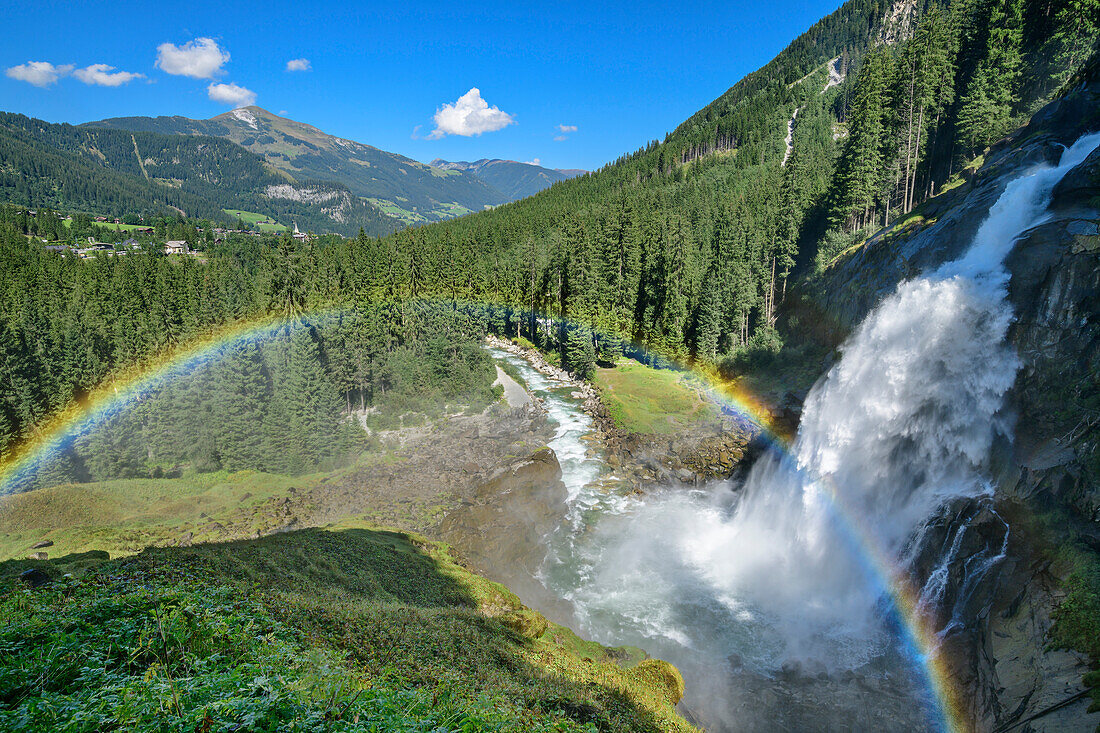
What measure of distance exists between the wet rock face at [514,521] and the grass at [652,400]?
36.0 ft

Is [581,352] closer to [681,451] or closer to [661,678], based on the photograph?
[681,451]

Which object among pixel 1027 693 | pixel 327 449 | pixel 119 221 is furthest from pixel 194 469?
pixel 119 221

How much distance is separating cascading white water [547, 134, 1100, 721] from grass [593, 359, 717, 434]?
12.4 metres

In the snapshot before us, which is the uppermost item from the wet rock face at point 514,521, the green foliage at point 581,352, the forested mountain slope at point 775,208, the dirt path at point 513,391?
the forested mountain slope at point 775,208

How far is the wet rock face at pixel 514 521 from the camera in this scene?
2548 centimetres

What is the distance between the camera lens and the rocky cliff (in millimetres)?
13477

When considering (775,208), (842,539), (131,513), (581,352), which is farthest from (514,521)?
(775,208)

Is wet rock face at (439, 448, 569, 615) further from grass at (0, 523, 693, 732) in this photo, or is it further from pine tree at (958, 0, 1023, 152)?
pine tree at (958, 0, 1023, 152)

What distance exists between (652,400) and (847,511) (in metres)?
22.4

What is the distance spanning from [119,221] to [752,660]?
22263cm

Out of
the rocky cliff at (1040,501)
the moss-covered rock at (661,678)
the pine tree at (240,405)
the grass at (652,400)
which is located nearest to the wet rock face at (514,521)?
the moss-covered rock at (661,678)

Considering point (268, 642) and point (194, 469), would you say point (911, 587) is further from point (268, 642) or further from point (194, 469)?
point (194, 469)

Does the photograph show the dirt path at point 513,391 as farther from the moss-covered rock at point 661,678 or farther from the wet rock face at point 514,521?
the moss-covered rock at point 661,678

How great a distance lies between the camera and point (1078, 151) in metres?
22.4
